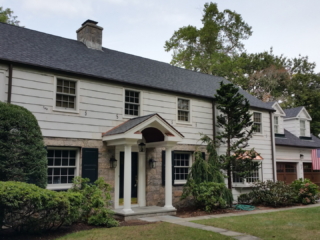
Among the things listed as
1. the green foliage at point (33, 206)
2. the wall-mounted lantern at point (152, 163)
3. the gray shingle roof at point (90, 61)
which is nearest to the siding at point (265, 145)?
the gray shingle roof at point (90, 61)

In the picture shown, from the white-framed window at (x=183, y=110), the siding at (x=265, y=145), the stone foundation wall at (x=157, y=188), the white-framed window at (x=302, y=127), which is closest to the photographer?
the stone foundation wall at (x=157, y=188)

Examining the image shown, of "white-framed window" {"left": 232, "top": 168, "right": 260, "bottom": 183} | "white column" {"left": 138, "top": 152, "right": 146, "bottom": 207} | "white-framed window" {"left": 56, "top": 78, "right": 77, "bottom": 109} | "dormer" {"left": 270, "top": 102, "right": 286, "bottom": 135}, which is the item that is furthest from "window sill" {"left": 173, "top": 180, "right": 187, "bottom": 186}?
"dormer" {"left": 270, "top": 102, "right": 286, "bottom": 135}

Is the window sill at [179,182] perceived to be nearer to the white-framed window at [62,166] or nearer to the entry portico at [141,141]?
the entry portico at [141,141]

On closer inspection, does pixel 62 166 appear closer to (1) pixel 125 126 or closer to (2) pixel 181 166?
(1) pixel 125 126

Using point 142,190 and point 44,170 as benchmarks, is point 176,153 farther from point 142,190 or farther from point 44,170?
point 44,170

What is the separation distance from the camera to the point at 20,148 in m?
8.74

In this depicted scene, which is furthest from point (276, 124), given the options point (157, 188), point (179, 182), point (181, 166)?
point (157, 188)

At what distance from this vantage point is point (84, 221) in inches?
380

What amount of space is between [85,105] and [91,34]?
4843mm

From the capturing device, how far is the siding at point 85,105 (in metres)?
10.3

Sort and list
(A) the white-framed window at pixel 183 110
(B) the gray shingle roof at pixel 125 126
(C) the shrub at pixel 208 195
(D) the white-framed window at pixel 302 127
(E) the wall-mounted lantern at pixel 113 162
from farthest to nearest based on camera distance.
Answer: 1. (D) the white-framed window at pixel 302 127
2. (A) the white-framed window at pixel 183 110
3. (C) the shrub at pixel 208 195
4. (E) the wall-mounted lantern at pixel 113 162
5. (B) the gray shingle roof at pixel 125 126

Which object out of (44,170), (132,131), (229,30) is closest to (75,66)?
(132,131)

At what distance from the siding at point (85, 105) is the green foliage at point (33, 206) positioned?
2992mm

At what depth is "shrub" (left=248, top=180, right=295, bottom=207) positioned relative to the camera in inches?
570
